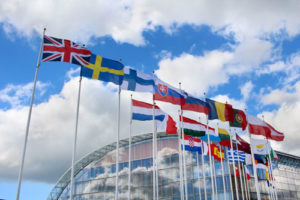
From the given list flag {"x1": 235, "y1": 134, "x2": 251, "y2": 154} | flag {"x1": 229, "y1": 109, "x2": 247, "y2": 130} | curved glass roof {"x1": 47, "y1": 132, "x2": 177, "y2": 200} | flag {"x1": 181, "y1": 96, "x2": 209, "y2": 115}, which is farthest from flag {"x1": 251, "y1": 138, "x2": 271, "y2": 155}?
curved glass roof {"x1": 47, "y1": 132, "x2": 177, "y2": 200}

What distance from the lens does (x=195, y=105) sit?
102 feet

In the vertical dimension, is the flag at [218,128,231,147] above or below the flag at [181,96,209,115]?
below

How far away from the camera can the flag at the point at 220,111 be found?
105 feet

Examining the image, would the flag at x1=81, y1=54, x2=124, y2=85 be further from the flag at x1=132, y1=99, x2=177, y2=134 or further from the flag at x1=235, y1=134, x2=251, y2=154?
the flag at x1=235, y1=134, x2=251, y2=154

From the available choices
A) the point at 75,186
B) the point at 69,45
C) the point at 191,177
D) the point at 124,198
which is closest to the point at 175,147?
the point at 191,177

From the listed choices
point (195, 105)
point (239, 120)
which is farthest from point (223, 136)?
point (195, 105)

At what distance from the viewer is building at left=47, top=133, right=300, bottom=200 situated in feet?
168

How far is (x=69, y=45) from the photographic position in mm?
22359

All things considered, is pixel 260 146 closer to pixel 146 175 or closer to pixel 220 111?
pixel 220 111

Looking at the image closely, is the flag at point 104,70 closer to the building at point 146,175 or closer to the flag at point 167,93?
the flag at point 167,93

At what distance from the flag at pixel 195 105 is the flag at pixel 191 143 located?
5.47 m

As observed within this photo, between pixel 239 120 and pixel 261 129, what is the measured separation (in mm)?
2950

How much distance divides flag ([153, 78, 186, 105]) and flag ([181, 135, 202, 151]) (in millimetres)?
6795

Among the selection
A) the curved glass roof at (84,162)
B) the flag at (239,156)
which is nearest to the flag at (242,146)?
the flag at (239,156)
